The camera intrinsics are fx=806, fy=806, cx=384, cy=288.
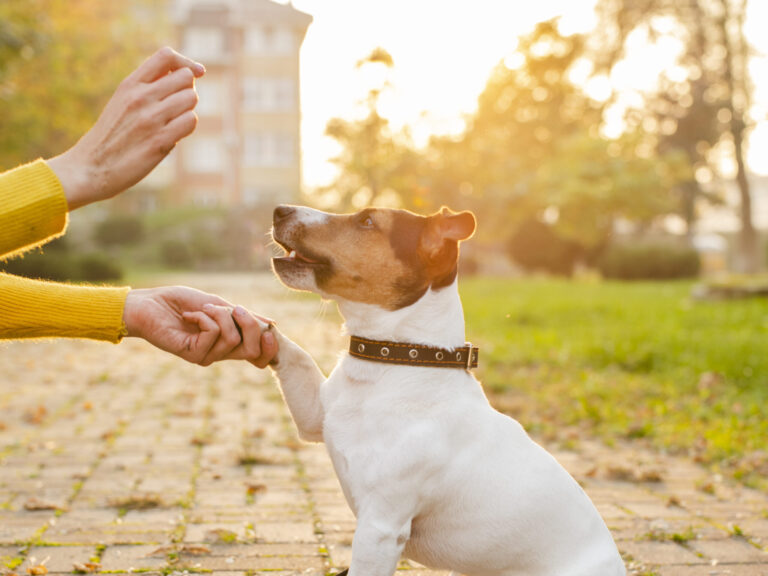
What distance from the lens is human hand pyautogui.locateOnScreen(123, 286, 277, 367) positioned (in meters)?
2.84

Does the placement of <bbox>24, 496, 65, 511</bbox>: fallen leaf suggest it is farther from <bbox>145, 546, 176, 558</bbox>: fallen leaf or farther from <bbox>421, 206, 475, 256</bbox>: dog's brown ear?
<bbox>421, 206, 475, 256</bbox>: dog's brown ear

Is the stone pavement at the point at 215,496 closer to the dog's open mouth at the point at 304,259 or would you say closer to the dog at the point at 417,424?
the dog at the point at 417,424

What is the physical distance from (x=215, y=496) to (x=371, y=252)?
83.3 inches

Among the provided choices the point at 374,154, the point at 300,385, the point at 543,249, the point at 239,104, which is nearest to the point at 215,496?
the point at 300,385

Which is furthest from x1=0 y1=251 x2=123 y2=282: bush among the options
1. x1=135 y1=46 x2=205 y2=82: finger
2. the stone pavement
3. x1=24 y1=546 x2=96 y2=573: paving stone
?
x1=135 y1=46 x2=205 y2=82: finger

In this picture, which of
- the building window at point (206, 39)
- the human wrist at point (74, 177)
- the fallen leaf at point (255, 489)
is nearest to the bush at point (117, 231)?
the building window at point (206, 39)

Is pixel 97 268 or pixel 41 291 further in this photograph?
pixel 97 268

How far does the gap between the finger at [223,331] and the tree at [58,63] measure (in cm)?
1151

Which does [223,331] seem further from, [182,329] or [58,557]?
[58,557]

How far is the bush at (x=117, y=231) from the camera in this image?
36.2 m

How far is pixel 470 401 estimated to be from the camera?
9.06ft

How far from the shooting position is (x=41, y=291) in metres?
2.81

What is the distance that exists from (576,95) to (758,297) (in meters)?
20.6

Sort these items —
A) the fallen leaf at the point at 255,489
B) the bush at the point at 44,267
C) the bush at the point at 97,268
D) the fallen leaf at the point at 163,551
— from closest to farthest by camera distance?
1. the fallen leaf at the point at 163,551
2. the fallen leaf at the point at 255,489
3. the bush at the point at 44,267
4. the bush at the point at 97,268
